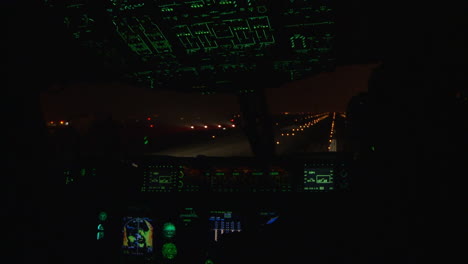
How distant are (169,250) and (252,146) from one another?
46.6 inches

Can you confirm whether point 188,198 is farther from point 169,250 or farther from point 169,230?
point 169,250

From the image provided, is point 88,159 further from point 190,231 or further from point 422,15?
point 422,15

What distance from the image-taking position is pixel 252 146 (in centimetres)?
334

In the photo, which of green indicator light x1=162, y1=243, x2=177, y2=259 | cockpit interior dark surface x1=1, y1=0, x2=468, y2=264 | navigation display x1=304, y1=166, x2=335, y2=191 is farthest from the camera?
green indicator light x1=162, y1=243, x2=177, y2=259

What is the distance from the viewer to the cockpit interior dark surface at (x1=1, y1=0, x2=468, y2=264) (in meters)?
1.46

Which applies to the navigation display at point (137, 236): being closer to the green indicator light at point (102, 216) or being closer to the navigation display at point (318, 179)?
the green indicator light at point (102, 216)

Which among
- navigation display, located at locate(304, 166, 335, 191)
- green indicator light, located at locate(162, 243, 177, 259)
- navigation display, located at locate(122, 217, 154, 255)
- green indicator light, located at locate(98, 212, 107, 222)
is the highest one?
navigation display, located at locate(304, 166, 335, 191)

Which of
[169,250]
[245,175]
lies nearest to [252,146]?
[245,175]

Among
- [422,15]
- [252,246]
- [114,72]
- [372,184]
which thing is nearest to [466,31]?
[422,15]

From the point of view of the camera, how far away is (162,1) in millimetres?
1824

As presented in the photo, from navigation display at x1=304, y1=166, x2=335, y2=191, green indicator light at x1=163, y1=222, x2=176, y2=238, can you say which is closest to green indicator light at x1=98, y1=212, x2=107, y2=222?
green indicator light at x1=163, y1=222, x2=176, y2=238

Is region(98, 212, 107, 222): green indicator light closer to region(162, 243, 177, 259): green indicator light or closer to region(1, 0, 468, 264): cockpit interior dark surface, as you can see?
region(1, 0, 468, 264): cockpit interior dark surface

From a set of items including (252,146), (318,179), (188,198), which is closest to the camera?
(318,179)

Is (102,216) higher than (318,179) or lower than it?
lower
